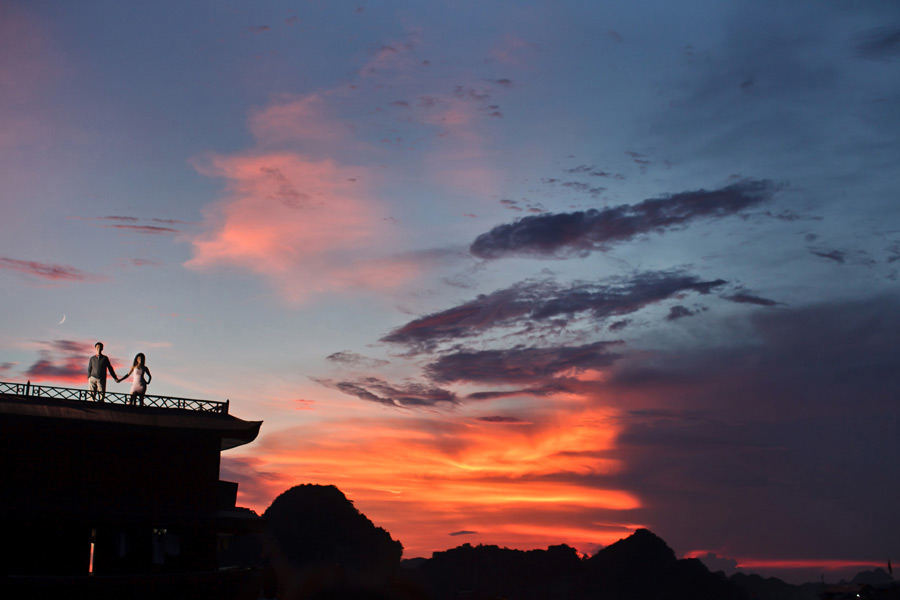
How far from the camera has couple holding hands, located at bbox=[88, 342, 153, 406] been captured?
35469mm

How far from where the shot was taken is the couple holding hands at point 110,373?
1396 inches

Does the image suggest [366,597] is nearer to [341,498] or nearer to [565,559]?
[341,498]

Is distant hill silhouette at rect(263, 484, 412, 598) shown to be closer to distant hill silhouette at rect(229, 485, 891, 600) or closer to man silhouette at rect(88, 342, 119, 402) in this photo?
distant hill silhouette at rect(229, 485, 891, 600)

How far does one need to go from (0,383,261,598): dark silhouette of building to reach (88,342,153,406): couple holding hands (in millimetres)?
961

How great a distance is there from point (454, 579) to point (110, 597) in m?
168

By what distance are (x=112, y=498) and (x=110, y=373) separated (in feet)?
20.3

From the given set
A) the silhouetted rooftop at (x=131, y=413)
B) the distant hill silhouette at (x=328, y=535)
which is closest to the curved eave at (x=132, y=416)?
the silhouetted rooftop at (x=131, y=413)

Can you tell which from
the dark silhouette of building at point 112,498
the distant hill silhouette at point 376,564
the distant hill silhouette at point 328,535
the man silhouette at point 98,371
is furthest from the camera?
the distant hill silhouette at point 328,535

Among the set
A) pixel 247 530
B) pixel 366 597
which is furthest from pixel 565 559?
pixel 247 530

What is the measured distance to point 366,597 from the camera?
108062mm

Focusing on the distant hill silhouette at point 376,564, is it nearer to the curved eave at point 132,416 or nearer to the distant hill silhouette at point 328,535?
the distant hill silhouette at point 328,535

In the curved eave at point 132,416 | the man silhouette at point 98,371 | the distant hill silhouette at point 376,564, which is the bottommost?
the distant hill silhouette at point 376,564

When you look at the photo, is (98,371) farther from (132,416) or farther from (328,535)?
(328,535)

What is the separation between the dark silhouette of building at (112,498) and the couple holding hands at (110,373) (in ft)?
3.15
